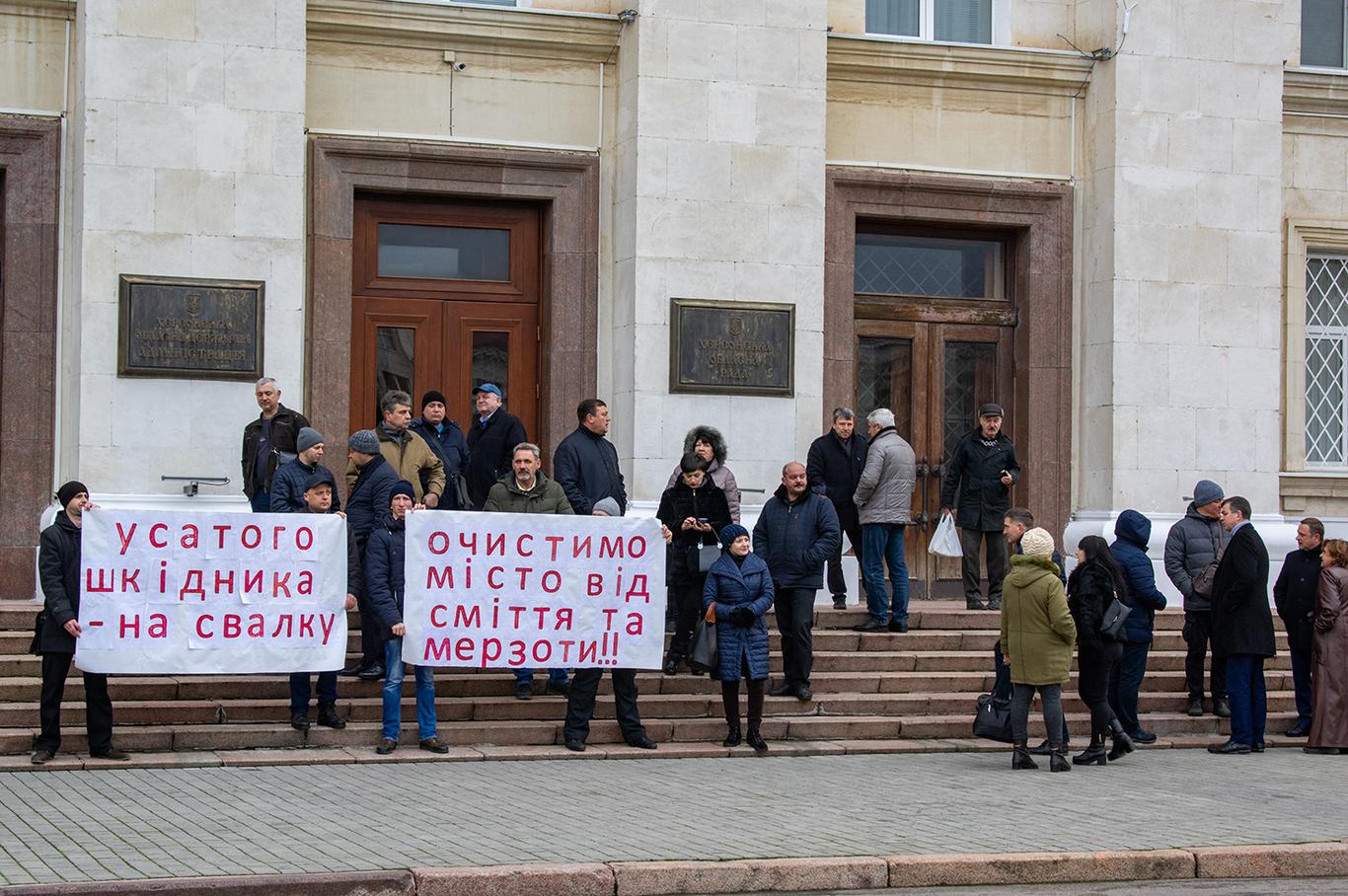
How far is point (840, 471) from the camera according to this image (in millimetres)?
16469

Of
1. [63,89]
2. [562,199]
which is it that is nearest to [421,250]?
[562,199]

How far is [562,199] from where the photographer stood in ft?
56.9

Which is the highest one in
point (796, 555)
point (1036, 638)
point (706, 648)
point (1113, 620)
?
point (796, 555)

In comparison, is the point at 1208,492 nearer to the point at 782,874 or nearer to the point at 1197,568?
the point at 1197,568

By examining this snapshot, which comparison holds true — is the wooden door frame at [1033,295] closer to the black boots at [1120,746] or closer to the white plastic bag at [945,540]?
the white plastic bag at [945,540]

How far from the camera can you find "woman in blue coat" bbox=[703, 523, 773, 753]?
13438 millimetres

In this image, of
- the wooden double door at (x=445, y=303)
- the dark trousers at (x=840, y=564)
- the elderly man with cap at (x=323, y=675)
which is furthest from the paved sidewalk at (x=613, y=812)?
the wooden double door at (x=445, y=303)

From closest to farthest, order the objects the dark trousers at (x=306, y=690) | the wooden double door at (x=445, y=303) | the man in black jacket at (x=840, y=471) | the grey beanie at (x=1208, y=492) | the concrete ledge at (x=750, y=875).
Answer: the concrete ledge at (x=750, y=875) < the dark trousers at (x=306, y=690) < the grey beanie at (x=1208, y=492) < the man in black jacket at (x=840, y=471) < the wooden double door at (x=445, y=303)

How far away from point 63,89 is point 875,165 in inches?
296

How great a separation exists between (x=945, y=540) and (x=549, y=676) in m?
4.27

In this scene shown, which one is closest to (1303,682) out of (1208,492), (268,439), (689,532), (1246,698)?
(1246,698)

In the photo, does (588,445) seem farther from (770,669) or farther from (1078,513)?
(1078,513)

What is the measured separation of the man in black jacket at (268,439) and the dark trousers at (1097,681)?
20.0 feet

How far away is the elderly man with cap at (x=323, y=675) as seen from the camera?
13023mm
